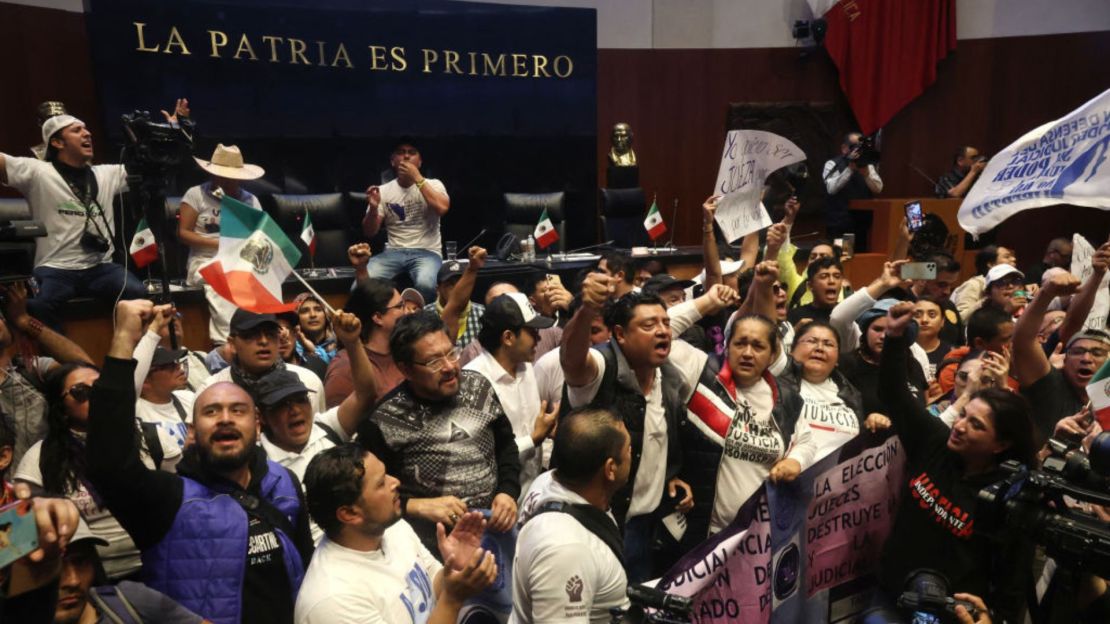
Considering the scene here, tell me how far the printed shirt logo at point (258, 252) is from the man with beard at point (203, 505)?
0.78m

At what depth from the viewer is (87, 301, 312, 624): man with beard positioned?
2.38m

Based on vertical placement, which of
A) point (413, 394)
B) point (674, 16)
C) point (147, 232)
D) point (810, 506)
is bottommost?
point (810, 506)

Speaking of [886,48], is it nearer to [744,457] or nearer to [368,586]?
[744,457]

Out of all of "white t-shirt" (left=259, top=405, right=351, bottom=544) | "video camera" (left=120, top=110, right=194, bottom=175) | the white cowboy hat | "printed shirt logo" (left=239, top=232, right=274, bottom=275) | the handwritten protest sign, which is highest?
"video camera" (left=120, top=110, right=194, bottom=175)

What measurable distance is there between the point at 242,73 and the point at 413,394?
7065 mm

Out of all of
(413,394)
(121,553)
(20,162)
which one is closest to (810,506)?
(413,394)

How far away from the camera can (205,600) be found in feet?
8.08

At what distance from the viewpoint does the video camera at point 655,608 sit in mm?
2119

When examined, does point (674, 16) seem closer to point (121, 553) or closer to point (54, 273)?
point (54, 273)

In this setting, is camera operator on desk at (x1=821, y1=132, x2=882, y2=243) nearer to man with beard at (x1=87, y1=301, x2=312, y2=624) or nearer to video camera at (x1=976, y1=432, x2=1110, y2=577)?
video camera at (x1=976, y1=432, x2=1110, y2=577)

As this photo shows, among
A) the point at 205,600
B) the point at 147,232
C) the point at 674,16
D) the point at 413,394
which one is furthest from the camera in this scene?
Result: the point at 674,16

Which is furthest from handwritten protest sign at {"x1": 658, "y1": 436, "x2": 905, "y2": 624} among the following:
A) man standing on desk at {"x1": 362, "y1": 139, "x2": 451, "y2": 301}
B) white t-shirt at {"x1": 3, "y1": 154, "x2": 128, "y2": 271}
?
man standing on desk at {"x1": 362, "y1": 139, "x2": 451, "y2": 301}

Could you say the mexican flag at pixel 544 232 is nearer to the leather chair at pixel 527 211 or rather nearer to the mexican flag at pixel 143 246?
the leather chair at pixel 527 211

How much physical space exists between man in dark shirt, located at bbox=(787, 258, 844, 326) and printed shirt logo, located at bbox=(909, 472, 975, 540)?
2091mm
